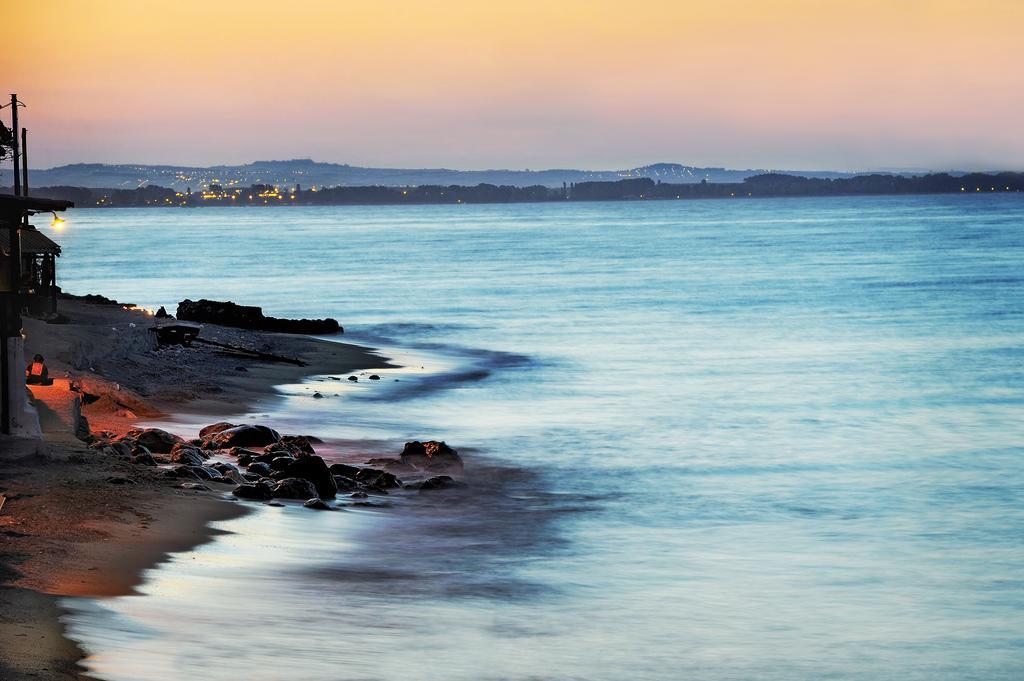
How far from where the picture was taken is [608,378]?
37.9 metres

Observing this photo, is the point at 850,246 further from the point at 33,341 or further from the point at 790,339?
the point at 33,341

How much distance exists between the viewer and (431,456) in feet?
73.3

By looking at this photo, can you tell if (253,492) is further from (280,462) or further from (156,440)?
(156,440)

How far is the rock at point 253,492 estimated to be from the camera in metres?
18.3

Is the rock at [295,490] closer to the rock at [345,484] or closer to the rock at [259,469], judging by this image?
the rock at [345,484]

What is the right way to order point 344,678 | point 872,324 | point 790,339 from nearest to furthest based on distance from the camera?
point 344,678, point 790,339, point 872,324

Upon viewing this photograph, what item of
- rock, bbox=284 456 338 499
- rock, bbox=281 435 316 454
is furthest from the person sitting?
rock, bbox=284 456 338 499

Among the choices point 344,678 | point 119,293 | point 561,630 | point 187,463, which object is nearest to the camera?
point 344,678

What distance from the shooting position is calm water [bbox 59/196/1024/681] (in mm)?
13117

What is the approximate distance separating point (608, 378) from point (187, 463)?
19732 mm

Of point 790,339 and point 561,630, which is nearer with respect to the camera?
point 561,630

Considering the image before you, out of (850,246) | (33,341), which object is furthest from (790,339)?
(850,246)

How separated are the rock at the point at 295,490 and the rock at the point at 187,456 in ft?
4.99

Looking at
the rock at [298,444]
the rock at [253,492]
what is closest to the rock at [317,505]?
the rock at [253,492]
